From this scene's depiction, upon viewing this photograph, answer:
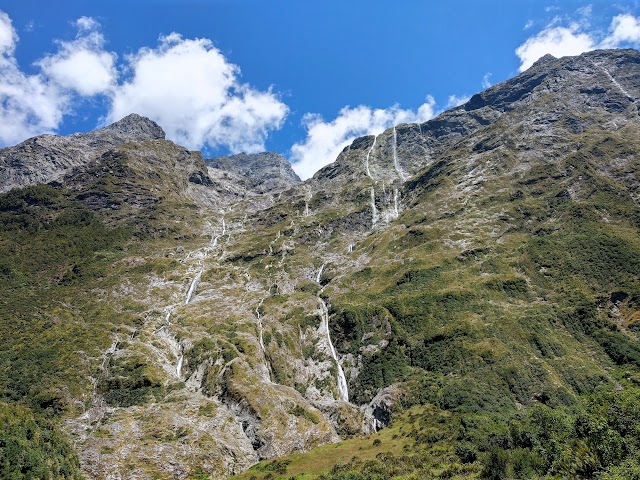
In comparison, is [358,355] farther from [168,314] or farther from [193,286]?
[193,286]

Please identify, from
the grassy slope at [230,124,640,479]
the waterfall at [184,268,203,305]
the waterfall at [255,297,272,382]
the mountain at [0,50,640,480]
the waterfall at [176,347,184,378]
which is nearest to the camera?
the grassy slope at [230,124,640,479]

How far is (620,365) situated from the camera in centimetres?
10881

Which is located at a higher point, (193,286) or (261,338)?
(193,286)

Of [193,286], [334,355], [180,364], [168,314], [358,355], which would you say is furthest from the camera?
[193,286]

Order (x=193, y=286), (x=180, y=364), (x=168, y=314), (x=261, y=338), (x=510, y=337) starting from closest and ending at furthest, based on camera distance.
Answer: (x=510, y=337)
(x=180, y=364)
(x=261, y=338)
(x=168, y=314)
(x=193, y=286)

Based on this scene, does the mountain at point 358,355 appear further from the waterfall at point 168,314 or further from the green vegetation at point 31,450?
the waterfall at point 168,314

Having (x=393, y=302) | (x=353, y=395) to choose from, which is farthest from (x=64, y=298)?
(x=393, y=302)

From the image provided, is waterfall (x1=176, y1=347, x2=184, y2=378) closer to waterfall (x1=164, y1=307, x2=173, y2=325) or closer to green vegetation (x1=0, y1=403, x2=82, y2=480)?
waterfall (x1=164, y1=307, x2=173, y2=325)

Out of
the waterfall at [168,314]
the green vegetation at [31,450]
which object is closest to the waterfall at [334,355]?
the waterfall at [168,314]

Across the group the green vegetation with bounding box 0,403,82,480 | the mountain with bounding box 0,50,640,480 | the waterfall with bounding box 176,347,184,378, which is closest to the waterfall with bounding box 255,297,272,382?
the mountain with bounding box 0,50,640,480

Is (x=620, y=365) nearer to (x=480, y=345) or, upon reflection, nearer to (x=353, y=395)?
(x=480, y=345)

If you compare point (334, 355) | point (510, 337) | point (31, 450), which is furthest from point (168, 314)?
point (510, 337)

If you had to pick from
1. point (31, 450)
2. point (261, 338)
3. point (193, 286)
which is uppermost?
point (193, 286)

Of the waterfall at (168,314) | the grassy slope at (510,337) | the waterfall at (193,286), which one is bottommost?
the grassy slope at (510,337)
